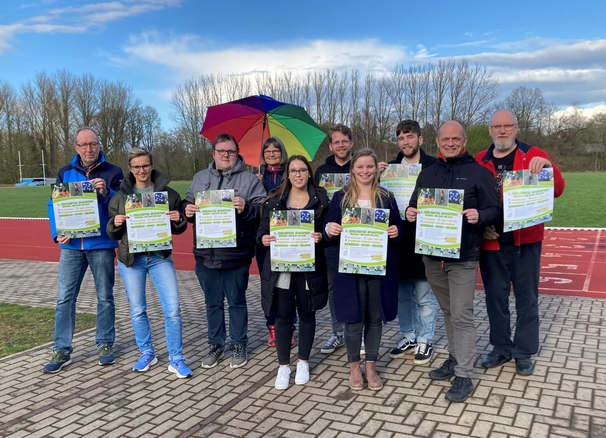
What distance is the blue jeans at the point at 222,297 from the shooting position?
486 centimetres

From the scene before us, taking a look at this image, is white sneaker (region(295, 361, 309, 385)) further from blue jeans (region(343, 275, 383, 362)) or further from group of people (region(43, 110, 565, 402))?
blue jeans (region(343, 275, 383, 362))

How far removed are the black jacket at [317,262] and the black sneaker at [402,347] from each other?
1205 millimetres

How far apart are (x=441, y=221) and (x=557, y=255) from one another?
8393 mm

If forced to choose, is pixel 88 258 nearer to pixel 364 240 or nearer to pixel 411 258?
pixel 364 240

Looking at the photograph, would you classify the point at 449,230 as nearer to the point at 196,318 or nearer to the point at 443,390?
the point at 443,390

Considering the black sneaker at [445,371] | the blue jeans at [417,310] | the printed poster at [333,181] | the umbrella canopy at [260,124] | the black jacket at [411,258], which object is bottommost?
the black sneaker at [445,371]

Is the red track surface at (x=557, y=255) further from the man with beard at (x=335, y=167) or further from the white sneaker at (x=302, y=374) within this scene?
the white sneaker at (x=302, y=374)

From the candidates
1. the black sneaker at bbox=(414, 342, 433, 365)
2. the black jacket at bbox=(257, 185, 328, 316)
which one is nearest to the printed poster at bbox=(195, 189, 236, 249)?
the black jacket at bbox=(257, 185, 328, 316)

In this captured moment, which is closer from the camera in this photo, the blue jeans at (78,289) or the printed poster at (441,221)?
the printed poster at (441,221)

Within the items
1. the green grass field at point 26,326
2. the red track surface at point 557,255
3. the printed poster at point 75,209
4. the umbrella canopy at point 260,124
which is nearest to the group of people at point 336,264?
the printed poster at point 75,209

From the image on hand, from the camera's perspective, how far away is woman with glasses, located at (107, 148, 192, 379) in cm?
459

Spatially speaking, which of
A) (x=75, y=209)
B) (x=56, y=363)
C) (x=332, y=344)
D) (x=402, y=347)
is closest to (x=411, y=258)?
(x=402, y=347)

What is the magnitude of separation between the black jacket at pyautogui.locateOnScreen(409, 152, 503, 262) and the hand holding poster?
8.39 ft

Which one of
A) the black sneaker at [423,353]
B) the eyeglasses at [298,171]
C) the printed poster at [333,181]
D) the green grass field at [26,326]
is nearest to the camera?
the eyeglasses at [298,171]
